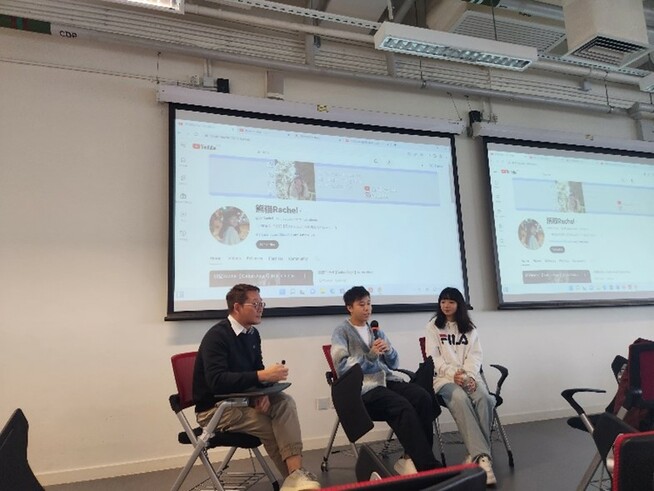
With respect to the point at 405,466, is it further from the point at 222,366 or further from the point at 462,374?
the point at 222,366

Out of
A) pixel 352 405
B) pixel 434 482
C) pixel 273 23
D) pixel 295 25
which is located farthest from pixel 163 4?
pixel 434 482

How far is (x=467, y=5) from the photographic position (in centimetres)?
367

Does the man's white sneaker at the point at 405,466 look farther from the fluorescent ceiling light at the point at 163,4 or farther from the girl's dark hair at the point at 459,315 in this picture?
the fluorescent ceiling light at the point at 163,4

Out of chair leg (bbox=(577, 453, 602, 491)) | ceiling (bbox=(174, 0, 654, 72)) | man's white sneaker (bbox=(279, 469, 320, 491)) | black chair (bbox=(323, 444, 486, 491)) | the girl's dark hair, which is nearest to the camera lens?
black chair (bbox=(323, 444, 486, 491))

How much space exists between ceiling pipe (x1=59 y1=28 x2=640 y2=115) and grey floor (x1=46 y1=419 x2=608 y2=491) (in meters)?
3.06

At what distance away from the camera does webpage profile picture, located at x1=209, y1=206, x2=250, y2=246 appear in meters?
3.39

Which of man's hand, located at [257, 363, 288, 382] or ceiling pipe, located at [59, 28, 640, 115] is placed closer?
man's hand, located at [257, 363, 288, 382]

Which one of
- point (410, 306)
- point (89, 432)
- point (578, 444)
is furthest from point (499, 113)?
point (89, 432)

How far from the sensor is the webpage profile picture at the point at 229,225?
339 cm

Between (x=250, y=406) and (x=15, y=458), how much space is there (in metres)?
1.42

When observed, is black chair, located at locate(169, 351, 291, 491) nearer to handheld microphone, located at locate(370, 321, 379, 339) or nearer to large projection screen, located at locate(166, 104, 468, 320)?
handheld microphone, located at locate(370, 321, 379, 339)

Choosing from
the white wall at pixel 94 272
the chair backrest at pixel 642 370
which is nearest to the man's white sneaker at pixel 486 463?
the chair backrest at pixel 642 370

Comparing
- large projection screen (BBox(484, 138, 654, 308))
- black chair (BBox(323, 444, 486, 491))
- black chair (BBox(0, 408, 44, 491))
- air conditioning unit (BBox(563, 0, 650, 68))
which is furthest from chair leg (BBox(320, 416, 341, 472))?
air conditioning unit (BBox(563, 0, 650, 68))

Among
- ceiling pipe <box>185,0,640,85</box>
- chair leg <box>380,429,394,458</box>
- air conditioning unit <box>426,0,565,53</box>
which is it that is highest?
air conditioning unit <box>426,0,565,53</box>
